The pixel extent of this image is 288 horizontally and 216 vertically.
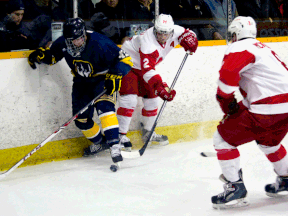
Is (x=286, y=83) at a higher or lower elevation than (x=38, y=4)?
lower

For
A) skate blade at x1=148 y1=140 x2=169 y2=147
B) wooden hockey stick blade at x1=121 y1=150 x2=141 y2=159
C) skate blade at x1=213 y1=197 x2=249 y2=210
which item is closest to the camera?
skate blade at x1=213 y1=197 x2=249 y2=210

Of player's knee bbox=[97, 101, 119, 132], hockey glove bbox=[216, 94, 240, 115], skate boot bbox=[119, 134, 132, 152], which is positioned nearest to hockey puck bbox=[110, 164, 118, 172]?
player's knee bbox=[97, 101, 119, 132]

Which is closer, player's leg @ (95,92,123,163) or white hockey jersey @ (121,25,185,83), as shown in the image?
player's leg @ (95,92,123,163)

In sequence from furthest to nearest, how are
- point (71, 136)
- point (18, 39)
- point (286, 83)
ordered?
point (71, 136) < point (18, 39) < point (286, 83)

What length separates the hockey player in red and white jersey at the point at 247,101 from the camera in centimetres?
199

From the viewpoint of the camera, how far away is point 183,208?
2230 millimetres

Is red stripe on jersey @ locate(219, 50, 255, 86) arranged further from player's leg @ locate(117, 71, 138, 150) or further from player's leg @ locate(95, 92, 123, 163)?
player's leg @ locate(117, 71, 138, 150)

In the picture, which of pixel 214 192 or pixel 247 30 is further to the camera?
pixel 214 192

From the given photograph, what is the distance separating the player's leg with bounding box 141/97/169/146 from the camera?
3584 mm

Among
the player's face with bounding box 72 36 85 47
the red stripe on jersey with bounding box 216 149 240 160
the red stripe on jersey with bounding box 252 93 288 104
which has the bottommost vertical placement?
the red stripe on jersey with bounding box 216 149 240 160

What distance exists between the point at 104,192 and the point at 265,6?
3111 millimetres

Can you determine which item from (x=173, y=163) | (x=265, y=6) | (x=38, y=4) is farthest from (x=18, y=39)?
(x=265, y=6)

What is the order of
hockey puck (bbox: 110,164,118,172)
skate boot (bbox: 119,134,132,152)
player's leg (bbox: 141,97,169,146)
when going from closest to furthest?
hockey puck (bbox: 110,164,118,172), skate boot (bbox: 119,134,132,152), player's leg (bbox: 141,97,169,146)

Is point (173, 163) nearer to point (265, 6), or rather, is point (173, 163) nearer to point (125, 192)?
point (125, 192)
